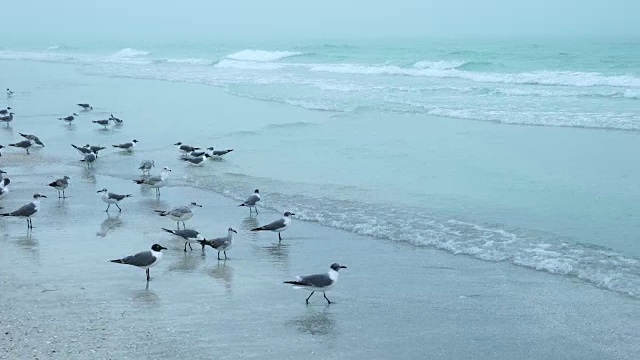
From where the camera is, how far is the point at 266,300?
894 cm

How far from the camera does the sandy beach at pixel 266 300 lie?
7590mm

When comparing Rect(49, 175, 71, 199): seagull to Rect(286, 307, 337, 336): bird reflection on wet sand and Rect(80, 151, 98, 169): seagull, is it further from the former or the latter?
Rect(286, 307, 337, 336): bird reflection on wet sand

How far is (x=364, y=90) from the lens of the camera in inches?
1345

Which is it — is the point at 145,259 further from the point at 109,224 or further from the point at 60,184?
the point at 60,184

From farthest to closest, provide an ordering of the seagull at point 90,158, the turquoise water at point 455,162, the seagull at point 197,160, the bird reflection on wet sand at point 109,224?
the seagull at point 197,160
the seagull at point 90,158
the bird reflection on wet sand at point 109,224
the turquoise water at point 455,162

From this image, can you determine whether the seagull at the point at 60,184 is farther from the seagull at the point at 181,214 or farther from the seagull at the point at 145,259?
the seagull at the point at 145,259

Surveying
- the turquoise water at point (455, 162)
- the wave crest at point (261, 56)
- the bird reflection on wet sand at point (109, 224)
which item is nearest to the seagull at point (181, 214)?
the bird reflection on wet sand at point (109, 224)

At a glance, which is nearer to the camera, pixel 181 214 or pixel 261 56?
pixel 181 214

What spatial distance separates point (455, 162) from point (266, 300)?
899 cm

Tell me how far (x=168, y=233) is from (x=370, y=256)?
3.35 meters

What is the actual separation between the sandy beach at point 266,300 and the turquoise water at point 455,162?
2.52ft

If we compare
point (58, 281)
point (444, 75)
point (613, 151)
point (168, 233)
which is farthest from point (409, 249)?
point (444, 75)

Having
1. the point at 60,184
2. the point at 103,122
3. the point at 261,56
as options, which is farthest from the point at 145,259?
the point at 261,56

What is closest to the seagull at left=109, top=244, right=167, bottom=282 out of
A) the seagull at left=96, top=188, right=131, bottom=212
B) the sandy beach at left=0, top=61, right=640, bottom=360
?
the sandy beach at left=0, top=61, right=640, bottom=360
